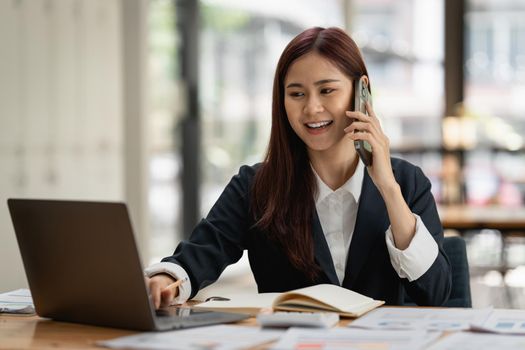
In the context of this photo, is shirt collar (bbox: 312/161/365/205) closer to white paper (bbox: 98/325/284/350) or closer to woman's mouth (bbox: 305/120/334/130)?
woman's mouth (bbox: 305/120/334/130)

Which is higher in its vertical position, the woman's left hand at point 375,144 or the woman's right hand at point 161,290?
the woman's left hand at point 375,144

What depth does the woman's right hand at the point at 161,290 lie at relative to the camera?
219cm

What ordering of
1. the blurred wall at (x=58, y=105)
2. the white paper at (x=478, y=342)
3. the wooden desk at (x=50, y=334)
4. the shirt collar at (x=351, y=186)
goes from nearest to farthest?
the white paper at (x=478, y=342) → the wooden desk at (x=50, y=334) → the shirt collar at (x=351, y=186) → the blurred wall at (x=58, y=105)

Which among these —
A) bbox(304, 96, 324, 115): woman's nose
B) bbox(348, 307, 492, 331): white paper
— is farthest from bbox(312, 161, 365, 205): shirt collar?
bbox(348, 307, 492, 331): white paper

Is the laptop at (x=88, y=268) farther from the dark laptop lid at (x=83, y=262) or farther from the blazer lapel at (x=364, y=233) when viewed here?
the blazer lapel at (x=364, y=233)

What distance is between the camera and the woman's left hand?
241 cm

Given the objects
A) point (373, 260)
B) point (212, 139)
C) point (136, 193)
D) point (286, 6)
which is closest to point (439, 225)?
point (373, 260)

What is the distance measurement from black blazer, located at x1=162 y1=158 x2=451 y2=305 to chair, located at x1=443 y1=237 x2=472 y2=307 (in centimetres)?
14

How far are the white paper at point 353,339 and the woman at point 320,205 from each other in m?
0.49

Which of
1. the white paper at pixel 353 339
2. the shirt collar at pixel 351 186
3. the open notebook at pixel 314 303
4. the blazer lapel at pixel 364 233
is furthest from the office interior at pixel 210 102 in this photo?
the white paper at pixel 353 339

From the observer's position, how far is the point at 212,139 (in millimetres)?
8000

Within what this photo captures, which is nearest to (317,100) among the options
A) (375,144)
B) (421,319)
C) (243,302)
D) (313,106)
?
(313,106)

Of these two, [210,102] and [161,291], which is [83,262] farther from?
[210,102]

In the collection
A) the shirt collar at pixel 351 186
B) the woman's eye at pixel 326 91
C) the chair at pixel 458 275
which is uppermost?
the woman's eye at pixel 326 91
